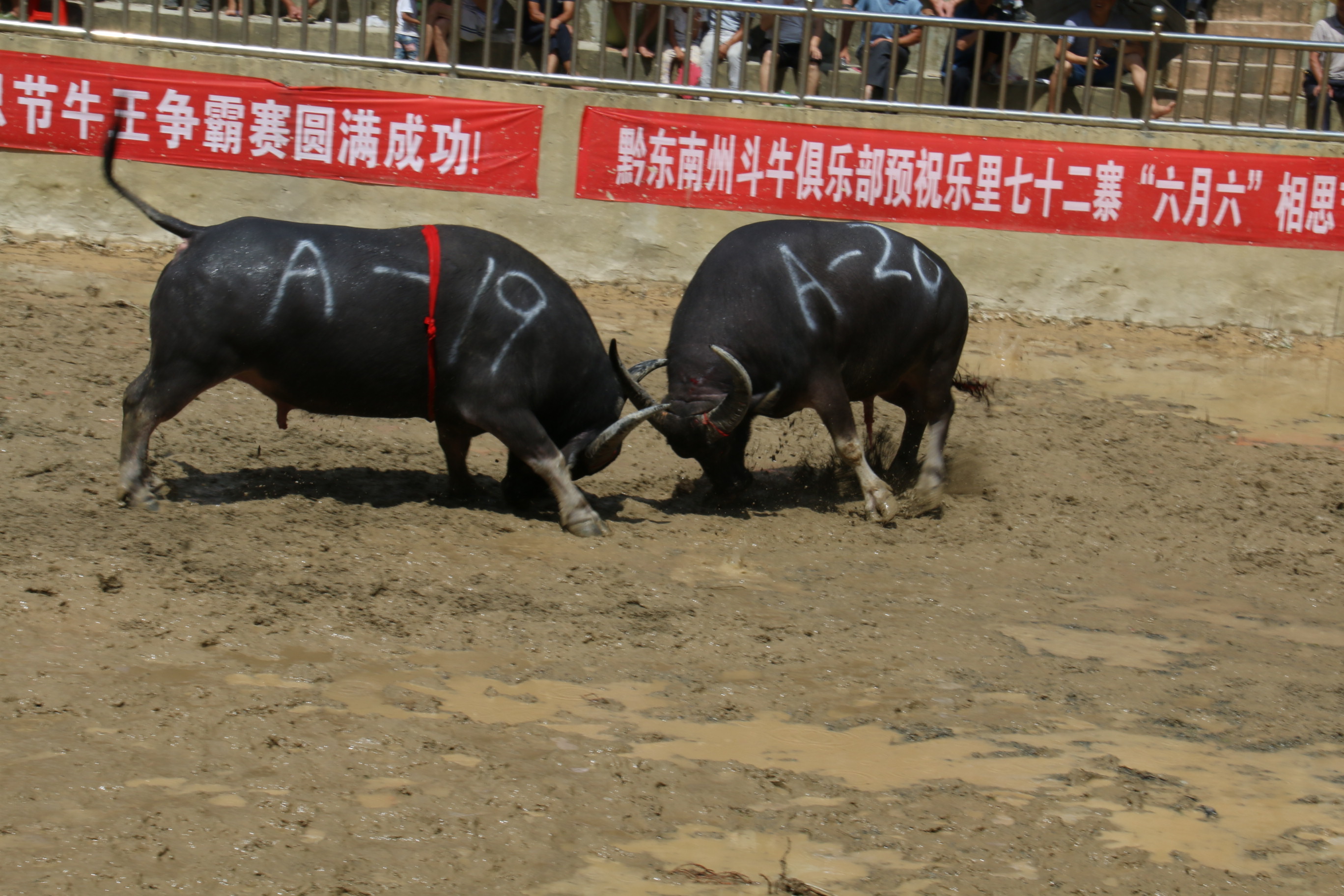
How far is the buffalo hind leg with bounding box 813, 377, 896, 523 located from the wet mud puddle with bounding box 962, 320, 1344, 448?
113 inches

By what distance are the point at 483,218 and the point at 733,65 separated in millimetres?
2341

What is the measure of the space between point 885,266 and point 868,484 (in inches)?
43.9

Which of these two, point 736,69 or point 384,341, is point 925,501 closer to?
point 384,341

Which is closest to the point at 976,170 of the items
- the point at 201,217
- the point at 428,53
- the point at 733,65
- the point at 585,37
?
the point at 733,65

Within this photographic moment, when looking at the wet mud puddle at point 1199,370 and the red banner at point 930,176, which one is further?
the red banner at point 930,176

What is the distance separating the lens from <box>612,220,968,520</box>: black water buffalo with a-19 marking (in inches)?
258

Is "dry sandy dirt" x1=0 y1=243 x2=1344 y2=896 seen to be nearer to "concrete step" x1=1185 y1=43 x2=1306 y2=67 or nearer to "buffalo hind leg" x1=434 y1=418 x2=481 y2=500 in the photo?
"buffalo hind leg" x1=434 y1=418 x2=481 y2=500

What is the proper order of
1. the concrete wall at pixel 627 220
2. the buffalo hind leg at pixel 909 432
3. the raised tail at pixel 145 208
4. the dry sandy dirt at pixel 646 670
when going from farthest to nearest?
the concrete wall at pixel 627 220, the buffalo hind leg at pixel 909 432, the raised tail at pixel 145 208, the dry sandy dirt at pixel 646 670

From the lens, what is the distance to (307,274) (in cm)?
582

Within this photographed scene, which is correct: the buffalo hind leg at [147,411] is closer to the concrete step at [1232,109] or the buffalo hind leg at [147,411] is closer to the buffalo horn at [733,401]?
the buffalo horn at [733,401]

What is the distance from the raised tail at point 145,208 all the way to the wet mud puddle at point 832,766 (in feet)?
7.68

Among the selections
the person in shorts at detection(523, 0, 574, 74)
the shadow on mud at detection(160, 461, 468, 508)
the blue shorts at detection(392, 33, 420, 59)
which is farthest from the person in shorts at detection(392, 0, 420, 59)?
the shadow on mud at detection(160, 461, 468, 508)

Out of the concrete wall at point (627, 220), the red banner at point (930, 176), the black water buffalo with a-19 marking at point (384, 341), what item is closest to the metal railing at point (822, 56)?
the concrete wall at point (627, 220)

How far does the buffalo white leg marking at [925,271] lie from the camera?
6938 millimetres
